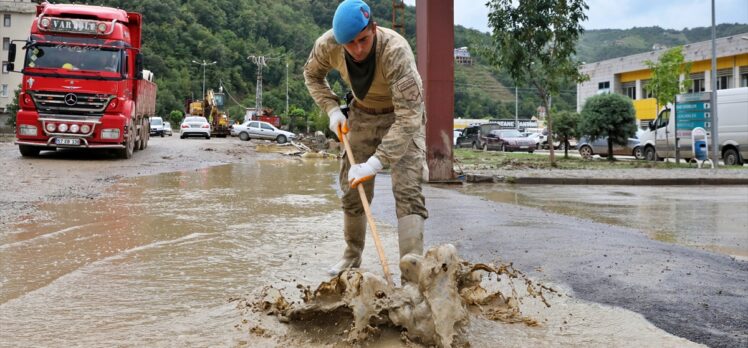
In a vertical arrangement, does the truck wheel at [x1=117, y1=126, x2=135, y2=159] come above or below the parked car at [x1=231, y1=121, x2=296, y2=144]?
below

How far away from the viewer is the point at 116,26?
1518 cm

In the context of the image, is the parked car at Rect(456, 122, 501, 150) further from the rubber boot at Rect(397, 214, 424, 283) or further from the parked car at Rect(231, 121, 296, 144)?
the rubber boot at Rect(397, 214, 424, 283)

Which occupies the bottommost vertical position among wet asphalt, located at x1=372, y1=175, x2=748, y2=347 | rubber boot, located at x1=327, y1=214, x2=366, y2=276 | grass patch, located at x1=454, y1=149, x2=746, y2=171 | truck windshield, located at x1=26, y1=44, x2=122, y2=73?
wet asphalt, located at x1=372, y1=175, x2=748, y2=347

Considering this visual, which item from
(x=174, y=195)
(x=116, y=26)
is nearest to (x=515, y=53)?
(x=116, y=26)

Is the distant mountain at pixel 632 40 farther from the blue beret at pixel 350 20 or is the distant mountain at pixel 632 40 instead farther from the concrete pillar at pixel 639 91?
the blue beret at pixel 350 20

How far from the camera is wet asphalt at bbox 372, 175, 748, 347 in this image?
3186 millimetres

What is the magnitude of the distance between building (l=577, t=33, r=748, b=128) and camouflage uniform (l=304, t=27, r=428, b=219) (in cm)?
2889

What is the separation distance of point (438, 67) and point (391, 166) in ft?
25.4

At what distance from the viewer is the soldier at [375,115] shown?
3.56 m

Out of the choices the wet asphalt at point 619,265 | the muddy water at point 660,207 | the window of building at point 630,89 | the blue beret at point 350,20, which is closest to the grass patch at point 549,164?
the muddy water at point 660,207

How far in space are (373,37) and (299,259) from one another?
173 centimetres

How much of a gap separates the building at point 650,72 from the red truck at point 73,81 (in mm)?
22911

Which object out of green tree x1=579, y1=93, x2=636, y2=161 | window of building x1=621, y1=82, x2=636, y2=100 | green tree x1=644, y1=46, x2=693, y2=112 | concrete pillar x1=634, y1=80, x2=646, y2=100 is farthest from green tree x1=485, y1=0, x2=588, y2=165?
window of building x1=621, y1=82, x2=636, y2=100

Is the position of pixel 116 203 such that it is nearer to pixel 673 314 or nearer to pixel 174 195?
pixel 174 195
